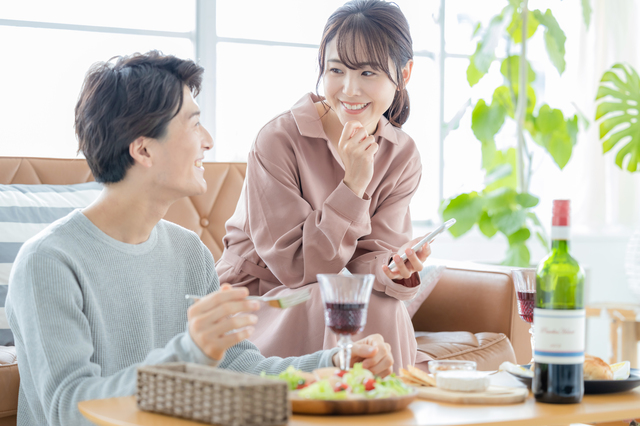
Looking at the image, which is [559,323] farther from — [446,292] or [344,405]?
[446,292]

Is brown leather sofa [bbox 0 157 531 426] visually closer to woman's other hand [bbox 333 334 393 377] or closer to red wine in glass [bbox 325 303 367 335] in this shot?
woman's other hand [bbox 333 334 393 377]

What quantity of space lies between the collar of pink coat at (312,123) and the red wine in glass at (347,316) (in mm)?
1093

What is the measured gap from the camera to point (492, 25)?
3.84 meters

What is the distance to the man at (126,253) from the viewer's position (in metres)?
1.22

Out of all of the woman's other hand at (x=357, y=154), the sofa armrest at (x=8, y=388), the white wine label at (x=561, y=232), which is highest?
the woman's other hand at (x=357, y=154)

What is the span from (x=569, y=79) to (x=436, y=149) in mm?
1034

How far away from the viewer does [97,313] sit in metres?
1.31

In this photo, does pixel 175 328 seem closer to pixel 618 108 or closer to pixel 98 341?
pixel 98 341

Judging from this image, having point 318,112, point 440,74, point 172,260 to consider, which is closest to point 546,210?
point 440,74

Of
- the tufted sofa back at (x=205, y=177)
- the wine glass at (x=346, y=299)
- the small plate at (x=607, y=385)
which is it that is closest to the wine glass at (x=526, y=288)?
the small plate at (x=607, y=385)

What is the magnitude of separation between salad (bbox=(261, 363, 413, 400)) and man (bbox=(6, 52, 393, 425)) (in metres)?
0.17

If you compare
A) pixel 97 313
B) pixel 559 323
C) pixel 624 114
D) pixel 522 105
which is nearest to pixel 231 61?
pixel 522 105

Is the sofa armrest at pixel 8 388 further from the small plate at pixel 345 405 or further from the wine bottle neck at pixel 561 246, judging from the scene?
the wine bottle neck at pixel 561 246

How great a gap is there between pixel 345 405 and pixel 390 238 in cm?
122
